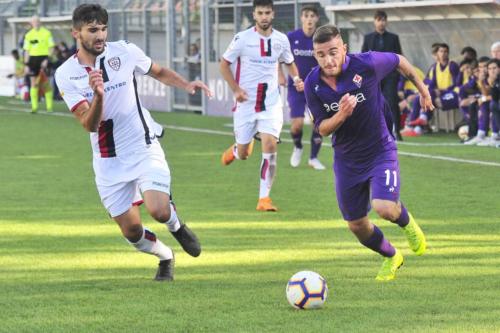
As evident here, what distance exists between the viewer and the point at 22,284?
9.02 metres

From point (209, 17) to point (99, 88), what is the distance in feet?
76.3

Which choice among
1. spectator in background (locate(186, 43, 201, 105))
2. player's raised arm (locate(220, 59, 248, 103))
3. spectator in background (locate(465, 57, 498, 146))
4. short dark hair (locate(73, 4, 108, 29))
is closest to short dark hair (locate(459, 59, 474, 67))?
spectator in background (locate(465, 57, 498, 146))

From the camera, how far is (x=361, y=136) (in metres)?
8.82

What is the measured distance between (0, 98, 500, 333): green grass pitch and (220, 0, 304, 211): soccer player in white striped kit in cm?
77

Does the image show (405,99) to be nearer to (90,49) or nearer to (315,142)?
(315,142)

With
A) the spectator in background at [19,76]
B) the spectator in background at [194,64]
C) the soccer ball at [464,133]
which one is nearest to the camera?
the soccer ball at [464,133]

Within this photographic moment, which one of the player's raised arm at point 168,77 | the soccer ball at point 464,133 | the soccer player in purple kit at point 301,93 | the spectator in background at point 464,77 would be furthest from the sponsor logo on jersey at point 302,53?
the player's raised arm at point 168,77

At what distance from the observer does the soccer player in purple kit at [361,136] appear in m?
8.65

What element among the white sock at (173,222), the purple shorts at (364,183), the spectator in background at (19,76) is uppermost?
the purple shorts at (364,183)

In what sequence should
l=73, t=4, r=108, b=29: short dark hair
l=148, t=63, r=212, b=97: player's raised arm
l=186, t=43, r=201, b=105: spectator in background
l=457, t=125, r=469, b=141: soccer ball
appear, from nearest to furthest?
1. l=73, t=4, r=108, b=29: short dark hair
2. l=148, t=63, r=212, b=97: player's raised arm
3. l=457, t=125, r=469, b=141: soccer ball
4. l=186, t=43, r=201, b=105: spectator in background

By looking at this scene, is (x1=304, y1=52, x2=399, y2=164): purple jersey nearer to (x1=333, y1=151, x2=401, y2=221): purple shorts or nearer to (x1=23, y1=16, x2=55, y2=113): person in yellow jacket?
(x1=333, y1=151, x2=401, y2=221): purple shorts

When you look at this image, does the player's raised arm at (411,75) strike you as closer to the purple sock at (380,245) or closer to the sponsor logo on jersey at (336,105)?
the sponsor logo on jersey at (336,105)

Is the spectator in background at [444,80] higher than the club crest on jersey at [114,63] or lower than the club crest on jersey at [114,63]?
lower

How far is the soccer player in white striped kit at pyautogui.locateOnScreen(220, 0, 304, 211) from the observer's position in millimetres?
13820
